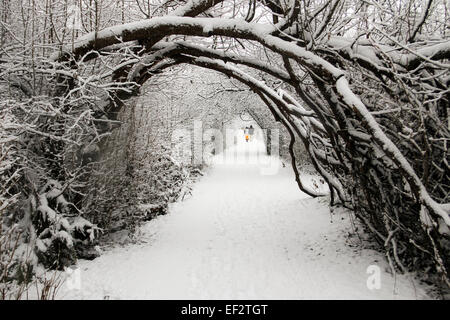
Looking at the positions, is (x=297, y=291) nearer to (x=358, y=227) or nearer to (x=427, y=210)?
(x=427, y=210)

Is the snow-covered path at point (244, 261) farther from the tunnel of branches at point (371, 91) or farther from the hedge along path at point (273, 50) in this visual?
the hedge along path at point (273, 50)

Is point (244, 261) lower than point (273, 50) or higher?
lower

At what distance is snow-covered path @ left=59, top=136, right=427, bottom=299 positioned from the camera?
15.9 ft

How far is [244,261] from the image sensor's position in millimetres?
6137

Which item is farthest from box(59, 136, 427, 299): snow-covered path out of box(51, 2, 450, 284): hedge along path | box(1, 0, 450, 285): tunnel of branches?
box(51, 2, 450, 284): hedge along path

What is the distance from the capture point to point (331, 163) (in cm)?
661

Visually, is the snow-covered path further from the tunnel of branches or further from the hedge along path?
the hedge along path

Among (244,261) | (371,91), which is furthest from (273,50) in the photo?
(244,261)

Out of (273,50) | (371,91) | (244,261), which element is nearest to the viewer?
(371,91)

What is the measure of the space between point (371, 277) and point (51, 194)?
5342 mm

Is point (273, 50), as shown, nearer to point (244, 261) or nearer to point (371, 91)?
point (371, 91)

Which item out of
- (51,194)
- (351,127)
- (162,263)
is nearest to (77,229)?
(51,194)

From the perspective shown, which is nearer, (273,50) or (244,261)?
(273,50)

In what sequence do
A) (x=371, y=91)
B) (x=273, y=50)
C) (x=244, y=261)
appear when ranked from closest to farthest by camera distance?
(x=371, y=91)
(x=273, y=50)
(x=244, y=261)
